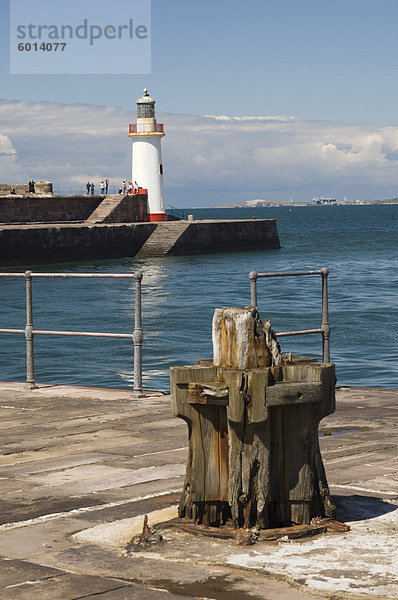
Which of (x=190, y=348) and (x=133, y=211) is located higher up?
(x=133, y=211)

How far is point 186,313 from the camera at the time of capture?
34.0 metres

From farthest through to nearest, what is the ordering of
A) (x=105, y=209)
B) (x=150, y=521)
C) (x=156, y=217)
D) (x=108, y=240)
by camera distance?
1. (x=156, y=217)
2. (x=105, y=209)
3. (x=108, y=240)
4. (x=150, y=521)

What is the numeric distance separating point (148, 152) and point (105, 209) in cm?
462

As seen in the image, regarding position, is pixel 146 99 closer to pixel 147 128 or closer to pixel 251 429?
pixel 147 128

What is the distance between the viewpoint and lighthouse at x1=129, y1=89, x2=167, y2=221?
60469mm

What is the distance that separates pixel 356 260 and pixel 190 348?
3887 cm

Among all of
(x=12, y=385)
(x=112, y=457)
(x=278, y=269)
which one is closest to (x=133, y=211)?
(x=278, y=269)

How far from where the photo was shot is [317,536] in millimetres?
4895

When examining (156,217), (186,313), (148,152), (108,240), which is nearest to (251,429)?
(186,313)

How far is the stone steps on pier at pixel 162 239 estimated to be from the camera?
203 feet

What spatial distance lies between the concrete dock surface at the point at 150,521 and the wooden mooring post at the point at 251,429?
211 mm

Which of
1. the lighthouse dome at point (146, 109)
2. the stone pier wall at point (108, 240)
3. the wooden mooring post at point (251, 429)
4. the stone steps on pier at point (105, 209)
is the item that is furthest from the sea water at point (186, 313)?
the wooden mooring post at point (251, 429)

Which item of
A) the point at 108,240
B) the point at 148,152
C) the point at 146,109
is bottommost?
the point at 108,240

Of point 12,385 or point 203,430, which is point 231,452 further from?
point 12,385
